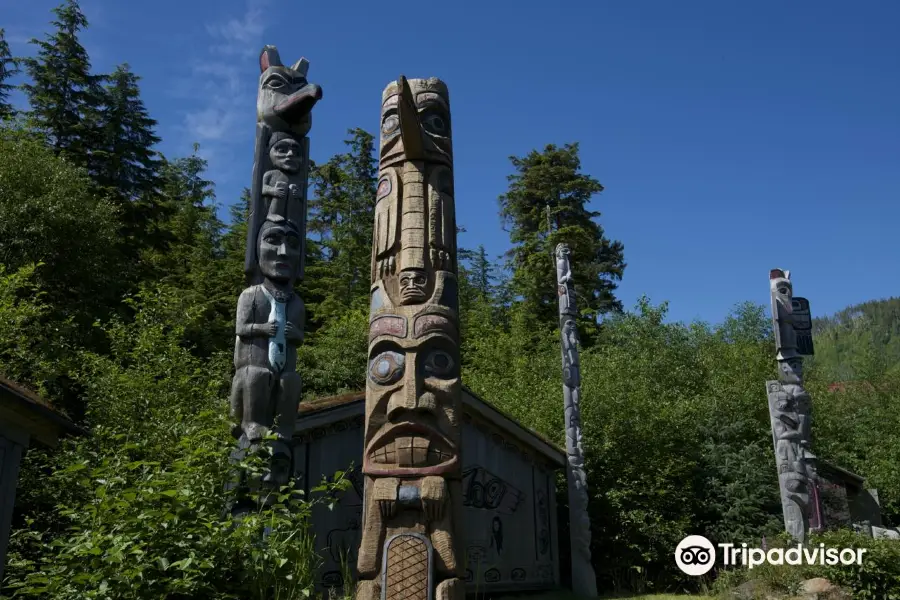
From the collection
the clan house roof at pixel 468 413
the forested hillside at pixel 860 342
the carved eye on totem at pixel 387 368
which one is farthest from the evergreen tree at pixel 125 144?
the forested hillside at pixel 860 342

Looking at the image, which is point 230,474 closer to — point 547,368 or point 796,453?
point 796,453

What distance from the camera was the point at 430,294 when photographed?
22.0 feet

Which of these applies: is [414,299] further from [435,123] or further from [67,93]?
[67,93]

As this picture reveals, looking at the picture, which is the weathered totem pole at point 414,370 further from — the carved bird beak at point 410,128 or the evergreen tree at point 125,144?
the evergreen tree at point 125,144

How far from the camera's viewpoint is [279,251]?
830 centimetres

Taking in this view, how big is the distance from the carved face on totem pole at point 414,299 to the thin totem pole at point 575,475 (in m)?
6.11

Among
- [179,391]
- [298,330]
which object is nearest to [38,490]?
[179,391]

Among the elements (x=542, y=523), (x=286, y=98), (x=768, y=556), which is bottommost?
(x=768, y=556)

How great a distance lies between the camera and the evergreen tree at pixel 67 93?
19.7 m

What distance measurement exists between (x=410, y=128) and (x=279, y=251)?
7.28ft

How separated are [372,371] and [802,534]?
25.2 ft

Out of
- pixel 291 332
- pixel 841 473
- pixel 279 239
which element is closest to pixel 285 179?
pixel 279 239

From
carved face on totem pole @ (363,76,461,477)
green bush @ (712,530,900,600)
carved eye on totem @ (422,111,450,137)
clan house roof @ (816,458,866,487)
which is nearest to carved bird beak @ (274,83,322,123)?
carved face on totem pole @ (363,76,461,477)

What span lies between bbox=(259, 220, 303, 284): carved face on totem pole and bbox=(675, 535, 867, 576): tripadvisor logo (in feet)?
20.7
